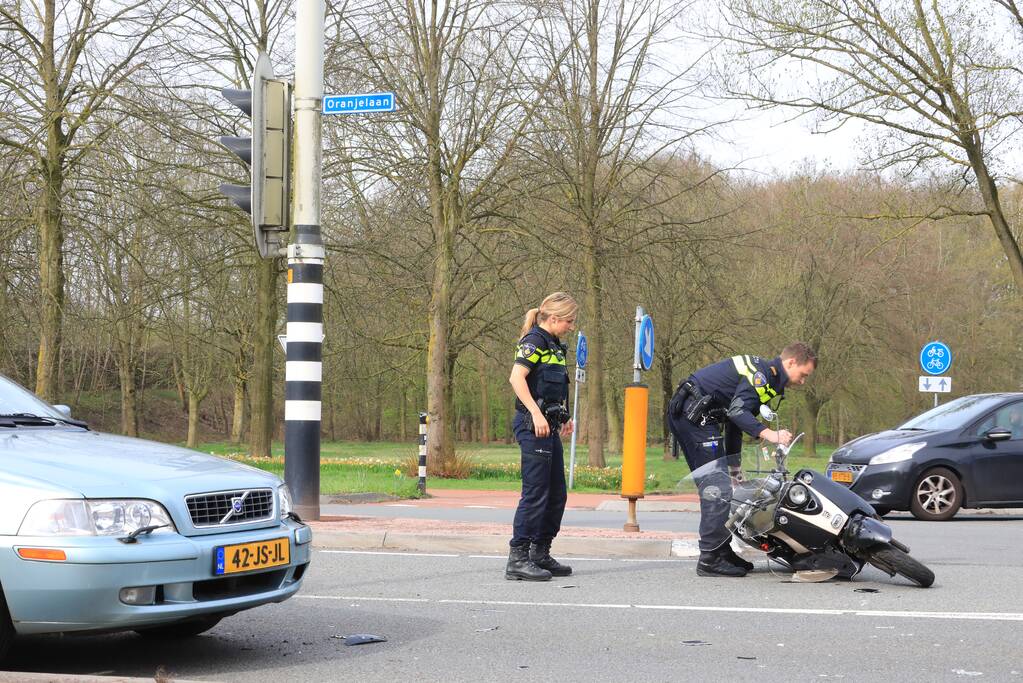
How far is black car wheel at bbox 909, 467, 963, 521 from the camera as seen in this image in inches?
563

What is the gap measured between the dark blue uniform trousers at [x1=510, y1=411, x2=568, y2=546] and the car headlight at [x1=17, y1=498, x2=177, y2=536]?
3.42m

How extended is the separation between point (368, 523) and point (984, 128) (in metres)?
14.6

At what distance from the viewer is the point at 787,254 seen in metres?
42.8

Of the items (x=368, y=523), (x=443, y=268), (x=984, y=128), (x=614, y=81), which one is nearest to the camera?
(x=368, y=523)

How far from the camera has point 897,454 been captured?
1438 centimetres

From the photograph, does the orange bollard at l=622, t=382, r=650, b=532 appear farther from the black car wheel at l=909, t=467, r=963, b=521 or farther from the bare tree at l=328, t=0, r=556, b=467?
the bare tree at l=328, t=0, r=556, b=467

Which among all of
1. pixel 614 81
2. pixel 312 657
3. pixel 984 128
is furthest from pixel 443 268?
pixel 312 657

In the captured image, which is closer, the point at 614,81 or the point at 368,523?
the point at 368,523

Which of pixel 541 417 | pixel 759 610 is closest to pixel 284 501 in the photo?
pixel 541 417

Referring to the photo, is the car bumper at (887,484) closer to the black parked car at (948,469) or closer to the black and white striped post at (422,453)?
the black parked car at (948,469)

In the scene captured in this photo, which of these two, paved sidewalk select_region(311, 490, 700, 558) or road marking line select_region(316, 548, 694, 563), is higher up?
paved sidewalk select_region(311, 490, 700, 558)

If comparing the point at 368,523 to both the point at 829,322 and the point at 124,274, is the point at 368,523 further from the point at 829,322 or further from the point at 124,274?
the point at 829,322

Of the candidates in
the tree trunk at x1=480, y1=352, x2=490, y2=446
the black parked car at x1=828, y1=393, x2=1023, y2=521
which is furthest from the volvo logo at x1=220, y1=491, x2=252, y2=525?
the tree trunk at x1=480, y1=352, x2=490, y2=446

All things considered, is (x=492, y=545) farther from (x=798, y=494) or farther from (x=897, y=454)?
(x=897, y=454)
